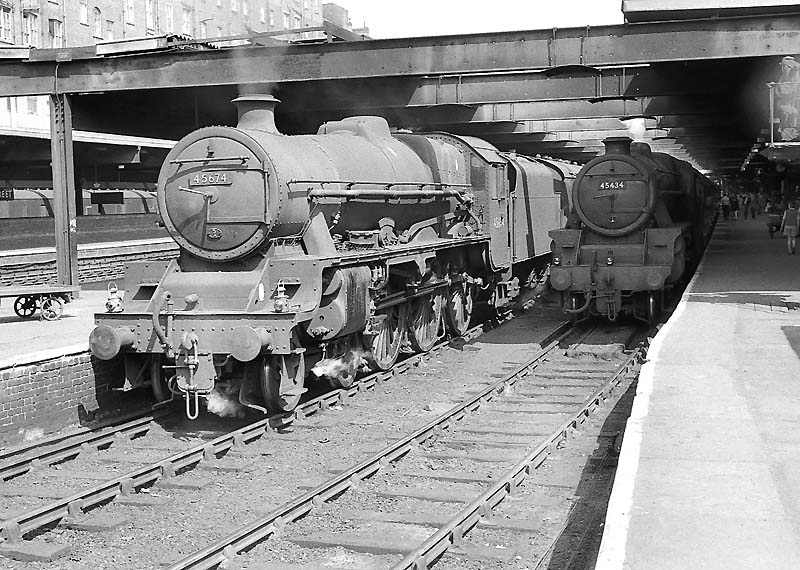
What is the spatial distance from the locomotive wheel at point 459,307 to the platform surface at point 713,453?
326 cm

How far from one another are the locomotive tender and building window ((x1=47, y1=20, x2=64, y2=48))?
4096cm

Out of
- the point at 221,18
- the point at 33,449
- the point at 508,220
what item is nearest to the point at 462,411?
the point at 33,449

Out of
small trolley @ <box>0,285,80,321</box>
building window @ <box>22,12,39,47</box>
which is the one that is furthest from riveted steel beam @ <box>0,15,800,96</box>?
building window @ <box>22,12,39,47</box>

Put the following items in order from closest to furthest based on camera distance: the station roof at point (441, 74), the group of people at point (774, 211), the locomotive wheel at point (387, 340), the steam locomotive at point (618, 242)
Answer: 1. the locomotive wheel at point (387, 340)
2. the station roof at point (441, 74)
3. the steam locomotive at point (618, 242)
4. the group of people at point (774, 211)

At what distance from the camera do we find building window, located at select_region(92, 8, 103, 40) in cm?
5091

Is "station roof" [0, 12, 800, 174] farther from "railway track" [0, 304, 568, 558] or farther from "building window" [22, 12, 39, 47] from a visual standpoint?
"building window" [22, 12, 39, 47]

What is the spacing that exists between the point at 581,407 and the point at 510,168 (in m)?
6.73

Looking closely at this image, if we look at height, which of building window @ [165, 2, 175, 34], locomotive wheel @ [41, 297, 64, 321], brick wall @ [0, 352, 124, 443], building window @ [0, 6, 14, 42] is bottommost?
brick wall @ [0, 352, 124, 443]

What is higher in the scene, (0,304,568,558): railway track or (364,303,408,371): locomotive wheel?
(364,303,408,371): locomotive wheel

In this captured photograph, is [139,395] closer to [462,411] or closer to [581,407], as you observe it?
[462,411]

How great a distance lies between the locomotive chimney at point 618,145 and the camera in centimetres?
1555

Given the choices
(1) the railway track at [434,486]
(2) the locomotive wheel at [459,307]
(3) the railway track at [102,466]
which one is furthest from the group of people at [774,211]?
(3) the railway track at [102,466]

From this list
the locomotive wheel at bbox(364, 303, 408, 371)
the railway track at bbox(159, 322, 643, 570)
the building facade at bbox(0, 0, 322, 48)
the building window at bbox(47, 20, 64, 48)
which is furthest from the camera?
the building window at bbox(47, 20, 64, 48)

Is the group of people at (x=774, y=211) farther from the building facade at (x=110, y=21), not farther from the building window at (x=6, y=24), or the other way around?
the building window at (x=6, y=24)
